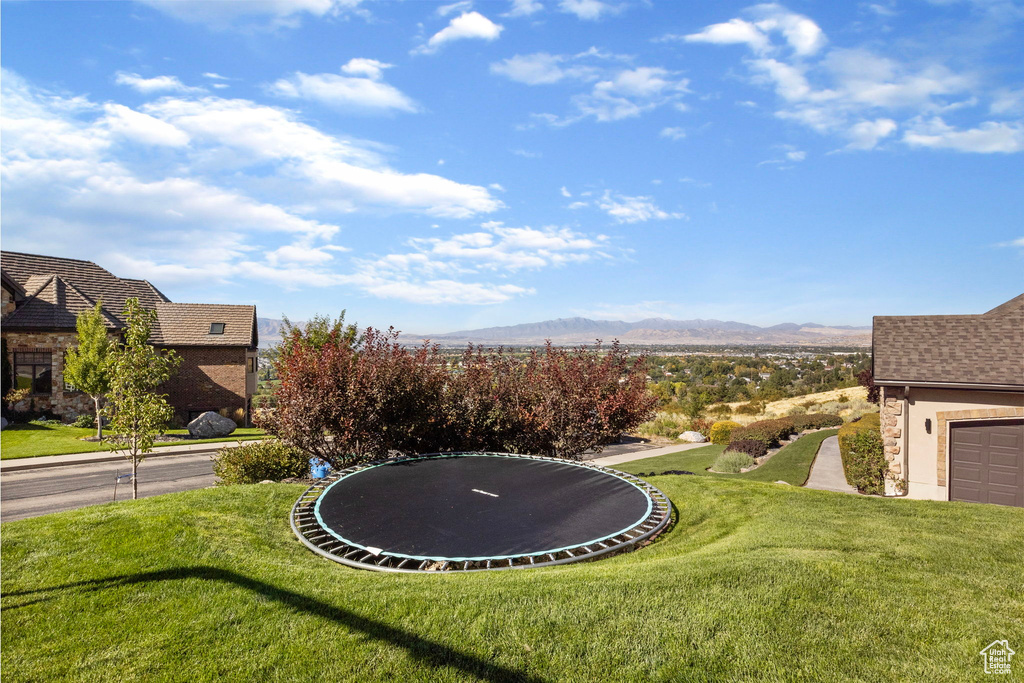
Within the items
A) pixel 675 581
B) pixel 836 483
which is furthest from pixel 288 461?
pixel 836 483

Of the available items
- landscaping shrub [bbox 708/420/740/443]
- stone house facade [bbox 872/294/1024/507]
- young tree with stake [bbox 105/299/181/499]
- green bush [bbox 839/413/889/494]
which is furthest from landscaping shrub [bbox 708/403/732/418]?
young tree with stake [bbox 105/299/181/499]

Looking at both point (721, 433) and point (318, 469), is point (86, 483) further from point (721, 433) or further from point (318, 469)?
point (721, 433)

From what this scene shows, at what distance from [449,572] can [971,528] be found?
625cm

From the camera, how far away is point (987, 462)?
9.99m

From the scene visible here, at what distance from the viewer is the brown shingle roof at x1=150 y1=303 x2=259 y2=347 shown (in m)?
24.9

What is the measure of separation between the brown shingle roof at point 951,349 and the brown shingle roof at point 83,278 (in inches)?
1165

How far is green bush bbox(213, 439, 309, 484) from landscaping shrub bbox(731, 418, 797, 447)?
15.5 metres

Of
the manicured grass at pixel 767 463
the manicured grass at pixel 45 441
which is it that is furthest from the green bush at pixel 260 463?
the manicured grass at pixel 767 463

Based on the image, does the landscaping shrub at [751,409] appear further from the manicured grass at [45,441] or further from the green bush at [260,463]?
the green bush at [260,463]

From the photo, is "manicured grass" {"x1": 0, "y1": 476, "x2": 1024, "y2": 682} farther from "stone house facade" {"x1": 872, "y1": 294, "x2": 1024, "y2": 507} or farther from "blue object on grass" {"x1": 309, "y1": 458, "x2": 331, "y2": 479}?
"stone house facade" {"x1": 872, "y1": 294, "x2": 1024, "y2": 507}

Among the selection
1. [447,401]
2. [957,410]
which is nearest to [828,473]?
[957,410]

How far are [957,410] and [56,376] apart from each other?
30.5 meters

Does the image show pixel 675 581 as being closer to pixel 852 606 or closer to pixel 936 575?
pixel 852 606

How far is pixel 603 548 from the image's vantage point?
5531mm
